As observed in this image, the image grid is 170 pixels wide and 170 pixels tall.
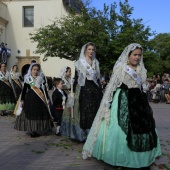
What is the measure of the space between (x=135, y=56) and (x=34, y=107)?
302 cm

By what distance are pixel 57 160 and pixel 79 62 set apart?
1826 mm

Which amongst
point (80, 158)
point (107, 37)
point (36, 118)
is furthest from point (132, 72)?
point (107, 37)

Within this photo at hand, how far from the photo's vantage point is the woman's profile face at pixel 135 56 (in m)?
4.45

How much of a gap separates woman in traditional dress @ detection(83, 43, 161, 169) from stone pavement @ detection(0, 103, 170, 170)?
→ 1.32ft

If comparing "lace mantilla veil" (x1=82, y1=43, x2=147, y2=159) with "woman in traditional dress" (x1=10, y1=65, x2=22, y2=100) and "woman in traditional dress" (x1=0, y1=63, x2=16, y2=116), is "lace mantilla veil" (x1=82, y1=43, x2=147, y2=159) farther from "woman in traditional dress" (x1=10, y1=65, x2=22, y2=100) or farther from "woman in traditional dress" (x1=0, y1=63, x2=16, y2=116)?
"woman in traditional dress" (x1=10, y1=65, x2=22, y2=100)

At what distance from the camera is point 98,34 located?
840 inches

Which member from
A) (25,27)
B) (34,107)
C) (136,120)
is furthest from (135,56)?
(25,27)

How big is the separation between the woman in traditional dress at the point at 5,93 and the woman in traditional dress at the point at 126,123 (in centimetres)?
649

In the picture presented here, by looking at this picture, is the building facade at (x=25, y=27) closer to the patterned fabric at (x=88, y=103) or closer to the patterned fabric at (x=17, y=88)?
the patterned fabric at (x=17, y=88)

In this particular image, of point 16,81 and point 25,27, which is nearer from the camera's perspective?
point 16,81

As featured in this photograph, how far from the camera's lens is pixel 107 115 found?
4402mm

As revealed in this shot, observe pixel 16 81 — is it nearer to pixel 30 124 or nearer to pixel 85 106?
pixel 30 124

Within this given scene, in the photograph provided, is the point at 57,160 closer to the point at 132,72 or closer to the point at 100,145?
the point at 100,145

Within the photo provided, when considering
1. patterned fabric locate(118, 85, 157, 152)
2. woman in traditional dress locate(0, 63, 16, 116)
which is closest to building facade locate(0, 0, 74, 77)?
woman in traditional dress locate(0, 63, 16, 116)
